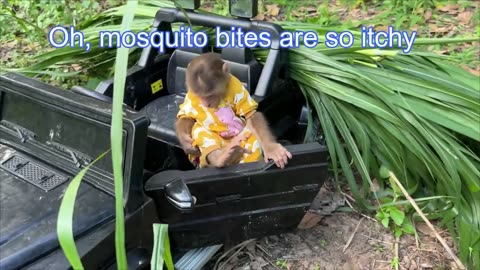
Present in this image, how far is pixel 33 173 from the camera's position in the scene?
63.6 inches

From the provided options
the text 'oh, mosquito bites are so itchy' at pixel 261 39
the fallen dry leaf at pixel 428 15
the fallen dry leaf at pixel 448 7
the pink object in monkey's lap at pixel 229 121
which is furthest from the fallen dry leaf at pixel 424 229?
the fallen dry leaf at pixel 448 7

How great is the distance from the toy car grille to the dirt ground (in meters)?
0.68

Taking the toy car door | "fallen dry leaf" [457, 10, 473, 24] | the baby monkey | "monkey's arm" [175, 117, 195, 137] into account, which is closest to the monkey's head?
the baby monkey

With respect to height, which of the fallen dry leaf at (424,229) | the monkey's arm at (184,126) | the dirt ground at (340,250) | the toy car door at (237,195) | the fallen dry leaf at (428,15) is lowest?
the dirt ground at (340,250)

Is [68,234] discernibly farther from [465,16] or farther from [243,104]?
[465,16]

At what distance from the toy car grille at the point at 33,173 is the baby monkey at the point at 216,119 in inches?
19.1

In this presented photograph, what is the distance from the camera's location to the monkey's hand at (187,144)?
1898mm

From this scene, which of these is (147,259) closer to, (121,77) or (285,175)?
(285,175)

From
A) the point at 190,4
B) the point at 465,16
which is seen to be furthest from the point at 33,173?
the point at 465,16

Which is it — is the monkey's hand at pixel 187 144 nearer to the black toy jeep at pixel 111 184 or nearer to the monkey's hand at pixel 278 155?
the black toy jeep at pixel 111 184

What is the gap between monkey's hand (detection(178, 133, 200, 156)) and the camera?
6.23 feet

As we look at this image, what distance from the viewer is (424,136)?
6.22 ft

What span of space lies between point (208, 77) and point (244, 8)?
1.65ft

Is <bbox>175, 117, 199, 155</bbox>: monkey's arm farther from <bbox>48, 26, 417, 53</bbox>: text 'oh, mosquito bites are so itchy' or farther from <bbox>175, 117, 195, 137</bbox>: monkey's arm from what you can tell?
<bbox>48, 26, 417, 53</bbox>: text 'oh, mosquito bites are so itchy'
